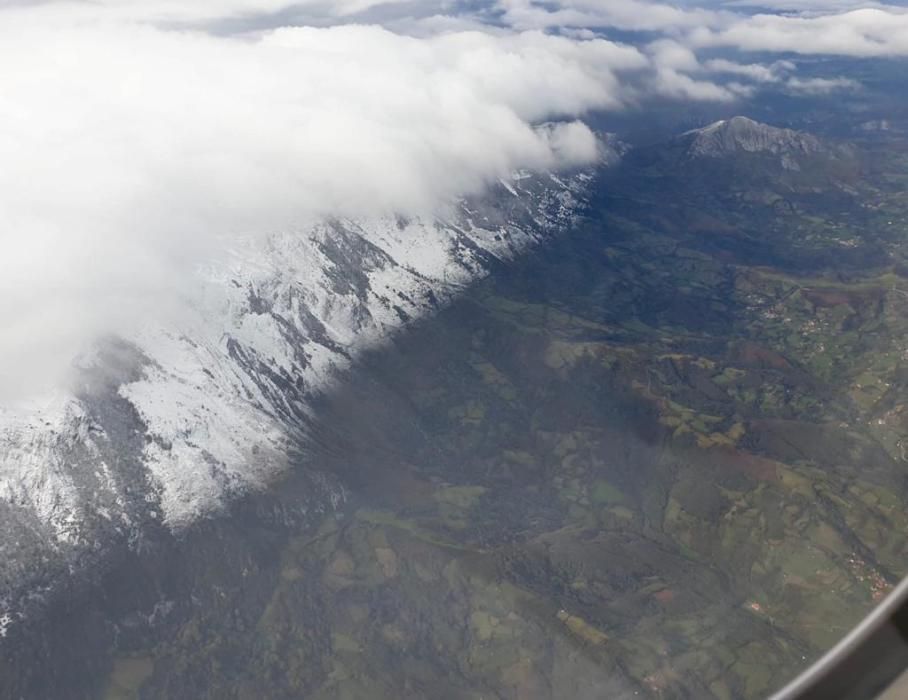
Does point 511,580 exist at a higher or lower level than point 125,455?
lower

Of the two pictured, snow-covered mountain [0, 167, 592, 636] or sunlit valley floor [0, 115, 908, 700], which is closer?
sunlit valley floor [0, 115, 908, 700]

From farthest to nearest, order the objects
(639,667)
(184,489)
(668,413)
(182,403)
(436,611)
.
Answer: (668,413)
(182,403)
(184,489)
(436,611)
(639,667)

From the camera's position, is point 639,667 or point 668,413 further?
point 668,413

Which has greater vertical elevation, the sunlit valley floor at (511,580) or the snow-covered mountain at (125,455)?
the snow-covered mountain at (125,455)

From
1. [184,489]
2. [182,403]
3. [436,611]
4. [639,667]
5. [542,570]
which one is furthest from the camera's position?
[182,403]

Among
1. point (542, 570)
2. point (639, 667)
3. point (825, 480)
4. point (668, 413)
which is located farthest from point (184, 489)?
point (825, 480)

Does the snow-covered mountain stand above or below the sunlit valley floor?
above

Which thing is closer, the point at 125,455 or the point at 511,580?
the point at 511,580

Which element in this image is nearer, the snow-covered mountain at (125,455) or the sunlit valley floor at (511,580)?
the sunlit valley floor at (511,580)

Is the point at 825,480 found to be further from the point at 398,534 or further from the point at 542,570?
the point at 398,534

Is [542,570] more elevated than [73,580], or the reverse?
[73,580]

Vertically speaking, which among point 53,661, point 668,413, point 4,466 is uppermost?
point 4,466
